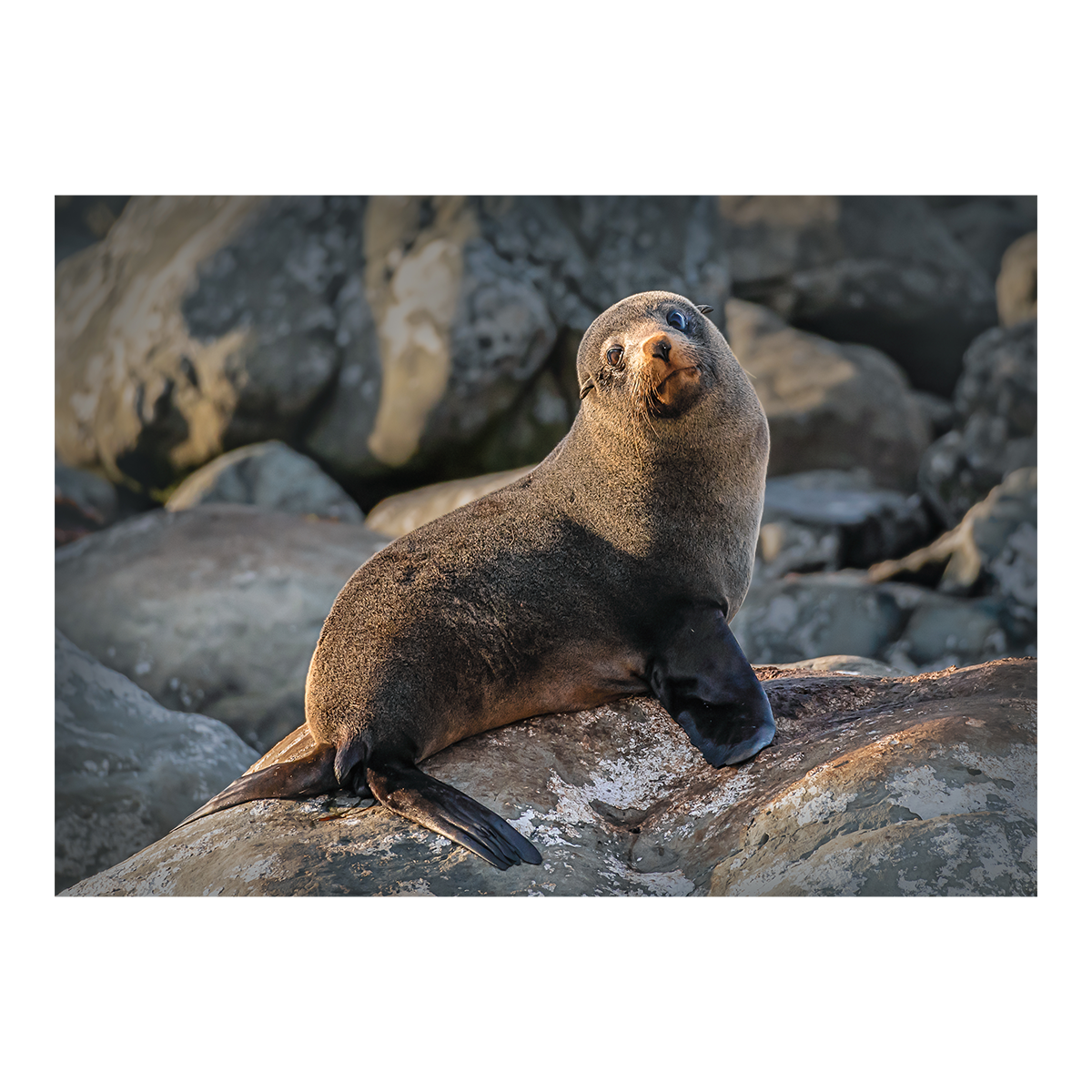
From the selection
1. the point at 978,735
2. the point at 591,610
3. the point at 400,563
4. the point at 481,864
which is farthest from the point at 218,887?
the point at 978,735

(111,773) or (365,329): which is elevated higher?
(365,329)

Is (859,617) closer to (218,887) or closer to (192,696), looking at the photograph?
(192,696)

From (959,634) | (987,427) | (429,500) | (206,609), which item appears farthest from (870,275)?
(206,609)

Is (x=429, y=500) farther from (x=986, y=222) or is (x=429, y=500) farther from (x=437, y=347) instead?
(x=986, y=222)

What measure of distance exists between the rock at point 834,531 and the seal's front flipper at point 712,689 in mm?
5651

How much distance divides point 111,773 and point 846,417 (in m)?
8.55

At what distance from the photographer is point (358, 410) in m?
8.89

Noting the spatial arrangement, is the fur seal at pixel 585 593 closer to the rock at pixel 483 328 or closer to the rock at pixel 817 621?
the rock at pixel 483 328

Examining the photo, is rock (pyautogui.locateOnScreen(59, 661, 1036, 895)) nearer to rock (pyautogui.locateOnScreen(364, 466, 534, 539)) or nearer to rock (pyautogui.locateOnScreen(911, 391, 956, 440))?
rock (pyautogui.locateOnScreen(364, 466, 534, 539))

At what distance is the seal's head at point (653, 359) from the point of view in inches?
193

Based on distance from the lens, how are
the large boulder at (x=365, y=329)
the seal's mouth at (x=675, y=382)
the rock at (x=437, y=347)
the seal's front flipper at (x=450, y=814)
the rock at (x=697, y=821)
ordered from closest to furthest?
the rock at (x=697, y=821) → the seal's front flipper at (x=450, y=814) → the seal's mouth at (x=675, y=382) → the large boulder at (x=365, y=329) → the rock at (x=437, y=347)

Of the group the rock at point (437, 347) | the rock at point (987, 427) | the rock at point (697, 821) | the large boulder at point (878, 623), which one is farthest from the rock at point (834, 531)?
the rock at point (697, 821)

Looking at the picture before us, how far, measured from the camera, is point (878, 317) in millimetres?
11820

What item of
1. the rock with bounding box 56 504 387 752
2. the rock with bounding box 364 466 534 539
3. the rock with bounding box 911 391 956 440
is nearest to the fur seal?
the rock with bounding box 56 504 387 752
